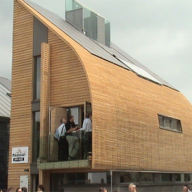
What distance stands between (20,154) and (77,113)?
11.2 ft

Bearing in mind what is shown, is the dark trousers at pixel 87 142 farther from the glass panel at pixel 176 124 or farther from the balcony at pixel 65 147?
the glass panel at pixel 176 124

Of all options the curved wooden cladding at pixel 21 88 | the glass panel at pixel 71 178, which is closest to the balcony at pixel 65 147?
the curved wooden cladding at pixel 21 88

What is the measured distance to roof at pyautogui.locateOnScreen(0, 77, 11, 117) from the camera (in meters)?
27.2

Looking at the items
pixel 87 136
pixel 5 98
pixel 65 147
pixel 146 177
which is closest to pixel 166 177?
pixel 146 177

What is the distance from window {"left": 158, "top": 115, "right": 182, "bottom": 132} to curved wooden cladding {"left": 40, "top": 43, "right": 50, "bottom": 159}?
6894mm

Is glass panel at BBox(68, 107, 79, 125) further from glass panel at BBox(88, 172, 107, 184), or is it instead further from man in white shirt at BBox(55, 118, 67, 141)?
glass panel at BBox(88, 172, 107, 184)

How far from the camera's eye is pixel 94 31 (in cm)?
2697

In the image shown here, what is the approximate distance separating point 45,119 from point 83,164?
119 inches

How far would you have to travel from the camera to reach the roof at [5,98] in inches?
1072

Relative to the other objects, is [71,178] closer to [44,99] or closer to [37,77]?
[44,99]

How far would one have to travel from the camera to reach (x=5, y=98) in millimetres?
29719

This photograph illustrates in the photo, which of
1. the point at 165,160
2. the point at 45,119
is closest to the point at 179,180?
the point at 165,160

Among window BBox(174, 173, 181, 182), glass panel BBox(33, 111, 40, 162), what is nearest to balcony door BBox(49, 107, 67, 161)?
glass panel BBox(33, 111, 40, 162)

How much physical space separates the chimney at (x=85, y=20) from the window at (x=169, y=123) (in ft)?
20.9
